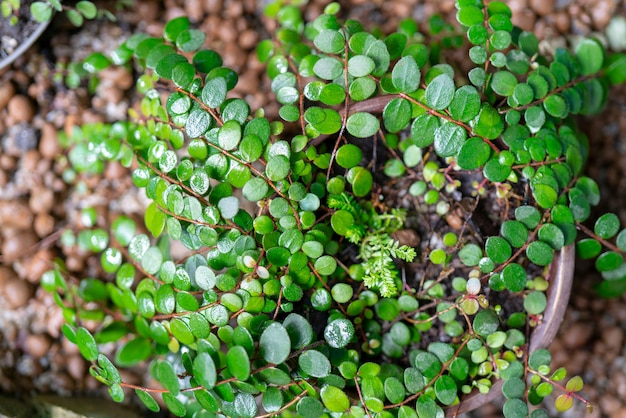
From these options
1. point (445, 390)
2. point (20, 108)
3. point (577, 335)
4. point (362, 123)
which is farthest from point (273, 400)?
point (20, 108)

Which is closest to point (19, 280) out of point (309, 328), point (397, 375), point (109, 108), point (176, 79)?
point (109, 108)

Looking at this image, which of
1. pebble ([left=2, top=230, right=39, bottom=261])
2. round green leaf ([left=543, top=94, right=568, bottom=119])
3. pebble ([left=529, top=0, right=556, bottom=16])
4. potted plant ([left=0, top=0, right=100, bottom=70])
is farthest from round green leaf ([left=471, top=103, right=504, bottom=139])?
pebble ([left=2, top=230, right=39, bottom=261])

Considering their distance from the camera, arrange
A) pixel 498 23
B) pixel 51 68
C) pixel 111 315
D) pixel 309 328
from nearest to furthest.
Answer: pixel 309 328 < pixel 498 23 < pixel 111 315 < pixel 51 68

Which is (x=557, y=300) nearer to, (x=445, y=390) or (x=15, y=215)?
(x=445, y=390)

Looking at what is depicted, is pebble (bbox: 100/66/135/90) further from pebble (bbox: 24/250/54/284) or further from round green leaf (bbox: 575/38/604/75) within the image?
round green leaf (bbox: 575/38/604/75)

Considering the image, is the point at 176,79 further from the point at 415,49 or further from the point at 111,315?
the point at 111,315

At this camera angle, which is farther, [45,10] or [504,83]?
[45,10]
